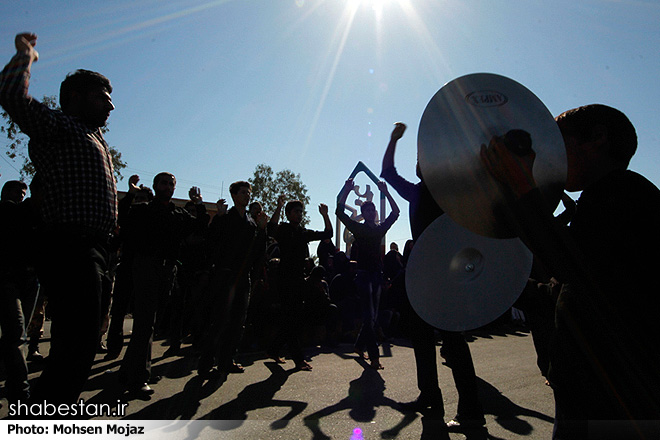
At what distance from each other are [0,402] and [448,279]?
3478 millimetres

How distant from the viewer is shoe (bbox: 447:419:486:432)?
9.58 feet

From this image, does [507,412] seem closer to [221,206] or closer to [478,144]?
[478,144]

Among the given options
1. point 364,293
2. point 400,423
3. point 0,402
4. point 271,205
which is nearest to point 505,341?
point 364,293

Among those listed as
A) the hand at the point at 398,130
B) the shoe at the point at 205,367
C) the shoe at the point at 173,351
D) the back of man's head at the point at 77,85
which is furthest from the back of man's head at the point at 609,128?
the shoe at the point at 173,351

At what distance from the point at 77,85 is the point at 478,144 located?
2.11 meters

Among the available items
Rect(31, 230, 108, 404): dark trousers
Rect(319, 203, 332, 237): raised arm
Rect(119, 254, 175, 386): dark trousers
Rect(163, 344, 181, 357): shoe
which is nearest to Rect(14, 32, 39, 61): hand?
Rect(31, 230, 108, 404): dark trousers

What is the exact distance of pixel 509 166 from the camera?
1.23 meters

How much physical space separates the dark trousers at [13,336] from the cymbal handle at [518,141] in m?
3.50

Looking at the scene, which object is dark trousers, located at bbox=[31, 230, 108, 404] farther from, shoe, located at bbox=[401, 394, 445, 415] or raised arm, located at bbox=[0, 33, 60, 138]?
shoe, located at bbox=[401, 394, 445, 415]

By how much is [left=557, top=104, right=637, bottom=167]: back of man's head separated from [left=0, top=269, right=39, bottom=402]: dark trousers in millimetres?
3667

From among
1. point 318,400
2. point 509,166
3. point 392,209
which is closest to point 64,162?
point 509,166

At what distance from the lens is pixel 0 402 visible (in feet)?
10.5

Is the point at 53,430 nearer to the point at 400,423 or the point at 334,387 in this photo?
the point at 400,423

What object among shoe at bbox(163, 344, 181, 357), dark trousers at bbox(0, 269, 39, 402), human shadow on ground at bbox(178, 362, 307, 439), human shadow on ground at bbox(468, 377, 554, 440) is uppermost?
dark trousers at bbox(0, 269, 39, 402)
